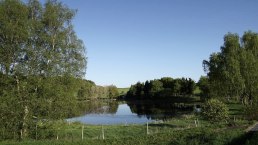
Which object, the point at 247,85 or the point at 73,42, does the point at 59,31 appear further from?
the point at 247,85

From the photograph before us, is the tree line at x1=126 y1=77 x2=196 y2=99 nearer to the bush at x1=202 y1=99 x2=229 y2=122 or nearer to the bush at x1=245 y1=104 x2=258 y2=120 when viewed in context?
the bush at x1=245 y1=104 x2=258 y2=120

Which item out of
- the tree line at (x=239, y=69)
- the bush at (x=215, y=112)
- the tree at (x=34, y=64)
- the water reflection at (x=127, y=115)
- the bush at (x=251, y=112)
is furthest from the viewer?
the water reflection at (x=127, y=115)

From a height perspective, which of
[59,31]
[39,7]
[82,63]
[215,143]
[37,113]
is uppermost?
[39,7]

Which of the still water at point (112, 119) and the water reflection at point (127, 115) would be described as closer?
the still water at point (112, 119)

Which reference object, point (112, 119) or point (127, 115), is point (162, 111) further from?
point (112, 119)

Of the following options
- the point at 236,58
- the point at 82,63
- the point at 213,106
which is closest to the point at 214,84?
the point at 236,58

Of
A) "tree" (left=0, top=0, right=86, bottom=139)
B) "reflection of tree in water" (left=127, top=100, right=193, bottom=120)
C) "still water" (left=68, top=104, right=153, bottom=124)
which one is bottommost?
"still water" (left=68, top=104, right=153, bottom=124)

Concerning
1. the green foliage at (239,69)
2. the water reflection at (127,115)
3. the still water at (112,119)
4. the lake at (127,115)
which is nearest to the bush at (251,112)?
the green foliage at (239,69)

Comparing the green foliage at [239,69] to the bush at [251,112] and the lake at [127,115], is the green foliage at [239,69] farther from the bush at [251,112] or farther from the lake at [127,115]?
the lake at [127,115]

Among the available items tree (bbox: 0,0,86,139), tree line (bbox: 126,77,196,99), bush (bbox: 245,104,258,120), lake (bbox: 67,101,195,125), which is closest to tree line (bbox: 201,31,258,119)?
bush (bbox: 245,104,258,120)

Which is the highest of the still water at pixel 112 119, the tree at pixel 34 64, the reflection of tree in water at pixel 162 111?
the tree at pixel 34 64

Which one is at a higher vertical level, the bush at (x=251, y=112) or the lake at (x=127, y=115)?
the bush at (x=251, y=112)

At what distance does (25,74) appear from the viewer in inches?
1567

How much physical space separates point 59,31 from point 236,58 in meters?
49.2
